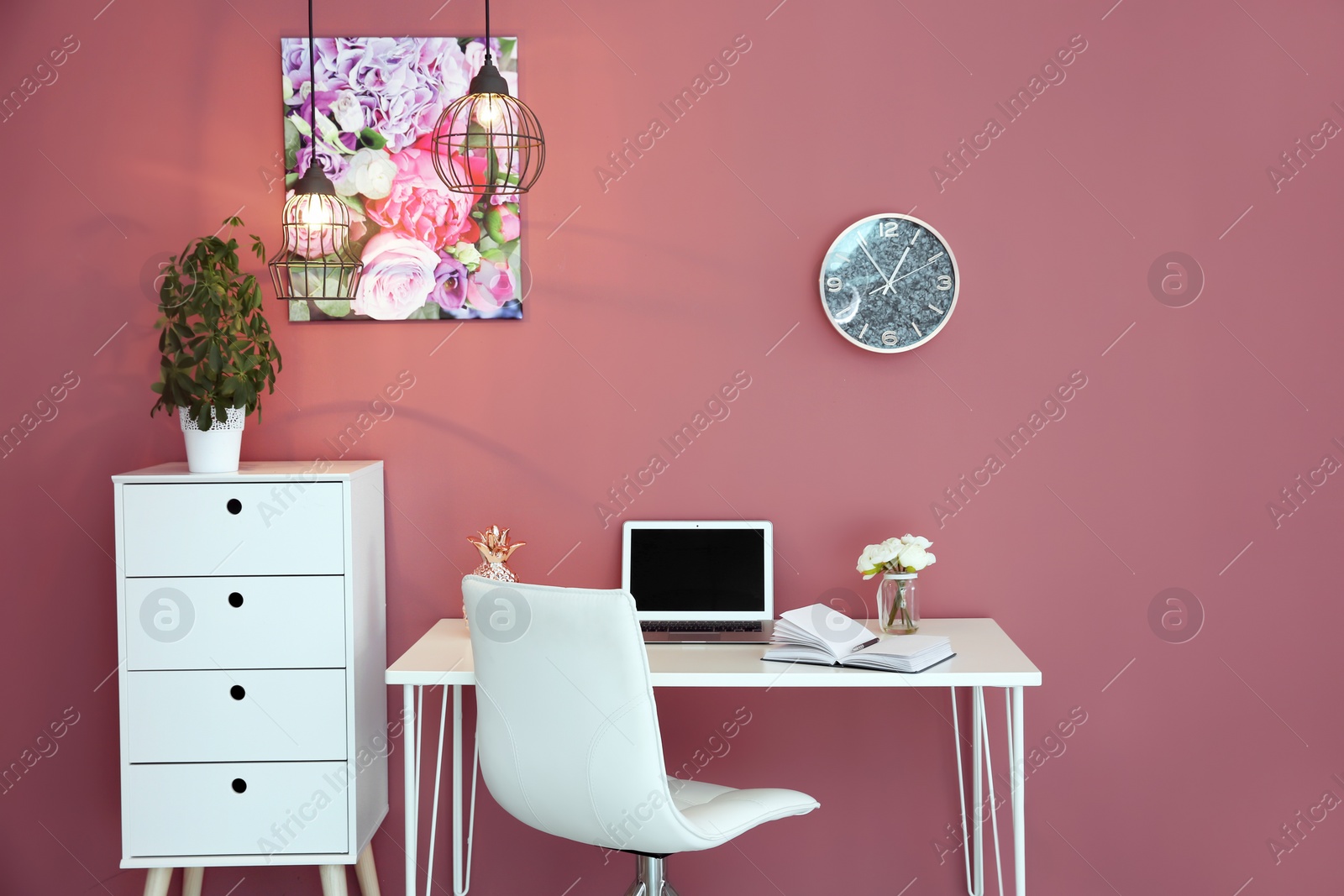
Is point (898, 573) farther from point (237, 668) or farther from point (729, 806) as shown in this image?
point (237, 668)

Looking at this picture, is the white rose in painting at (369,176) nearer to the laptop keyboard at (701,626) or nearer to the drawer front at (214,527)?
the drawer front at (214,527)

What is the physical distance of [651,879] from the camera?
6.63ft

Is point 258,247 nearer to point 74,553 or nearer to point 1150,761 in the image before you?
point 74,553

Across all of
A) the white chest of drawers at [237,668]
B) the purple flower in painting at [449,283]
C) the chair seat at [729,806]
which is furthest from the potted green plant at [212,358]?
the chair seat at [729,806]

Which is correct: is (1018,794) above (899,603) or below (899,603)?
below

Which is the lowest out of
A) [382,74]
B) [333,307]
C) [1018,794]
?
[1018,794]

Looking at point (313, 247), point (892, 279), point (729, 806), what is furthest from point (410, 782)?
point (892, 279)

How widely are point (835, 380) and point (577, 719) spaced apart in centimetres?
116

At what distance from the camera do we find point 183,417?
89.7 inches

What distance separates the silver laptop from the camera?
8.16ft

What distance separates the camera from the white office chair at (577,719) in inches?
70.4

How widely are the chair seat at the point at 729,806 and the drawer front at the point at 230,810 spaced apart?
0.79 metres

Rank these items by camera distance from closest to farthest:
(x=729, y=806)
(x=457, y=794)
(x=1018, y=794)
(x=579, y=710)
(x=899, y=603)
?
1. (x=579, y=710)
2. (x=729, y=806)
3. (x=1018, y=794)
4. (x=899, y=603)
5. (x=457, y=794)

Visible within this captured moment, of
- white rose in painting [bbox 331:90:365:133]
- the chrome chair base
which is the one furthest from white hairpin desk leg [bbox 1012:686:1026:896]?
white rose in painting [bbox 331:90:365:133]
